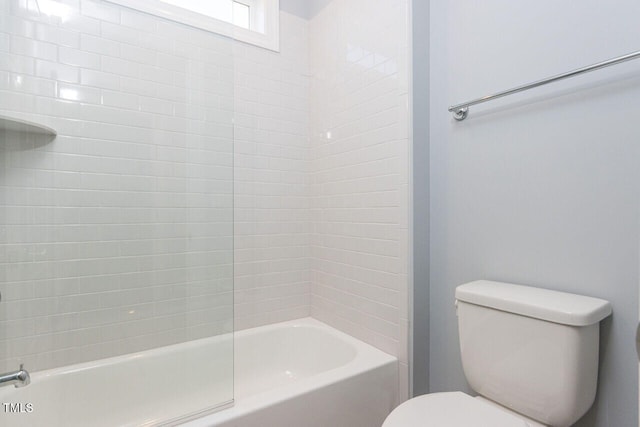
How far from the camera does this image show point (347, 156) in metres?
1.90

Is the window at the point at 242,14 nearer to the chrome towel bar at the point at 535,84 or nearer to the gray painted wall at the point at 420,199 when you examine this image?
the gray painted wall at the point at 420,199

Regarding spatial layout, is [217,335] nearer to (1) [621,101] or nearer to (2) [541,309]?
(2) [541,309]

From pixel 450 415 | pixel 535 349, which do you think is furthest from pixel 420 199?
pixel 450 415

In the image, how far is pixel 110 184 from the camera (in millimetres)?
1594

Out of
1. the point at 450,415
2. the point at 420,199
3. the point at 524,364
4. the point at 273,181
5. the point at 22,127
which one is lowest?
the point at 450,415

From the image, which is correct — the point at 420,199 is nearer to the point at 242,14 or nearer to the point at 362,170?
the point at 362,170

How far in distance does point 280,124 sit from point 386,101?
27.8 inches

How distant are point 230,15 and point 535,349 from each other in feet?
7.07

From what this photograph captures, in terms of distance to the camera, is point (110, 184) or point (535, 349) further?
point (110, 184)

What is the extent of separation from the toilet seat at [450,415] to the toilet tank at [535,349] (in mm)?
82

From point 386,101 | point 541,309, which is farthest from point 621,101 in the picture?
point 386,101

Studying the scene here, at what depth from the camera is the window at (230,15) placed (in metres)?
1.78

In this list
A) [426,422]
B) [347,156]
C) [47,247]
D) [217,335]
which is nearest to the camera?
[426,422]

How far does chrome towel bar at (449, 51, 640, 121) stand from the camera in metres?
1.02
